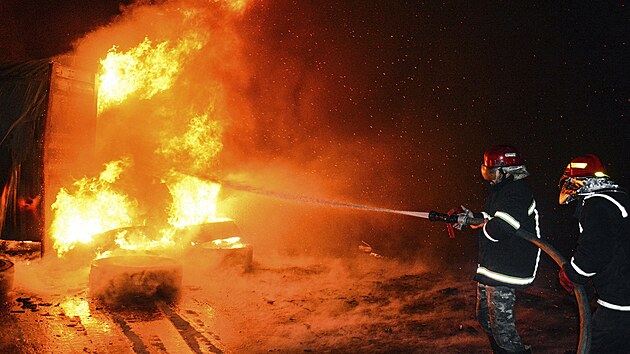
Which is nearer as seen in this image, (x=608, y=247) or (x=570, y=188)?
(x=608, y=247)

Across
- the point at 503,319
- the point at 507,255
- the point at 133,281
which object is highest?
the point at 507,255

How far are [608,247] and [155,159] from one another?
982 centimetres

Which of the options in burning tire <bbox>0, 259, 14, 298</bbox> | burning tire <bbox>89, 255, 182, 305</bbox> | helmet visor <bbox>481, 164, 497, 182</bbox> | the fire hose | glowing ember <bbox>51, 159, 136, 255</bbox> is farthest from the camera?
glowing ember <bbox>51, 159, 136, 255</bbox>

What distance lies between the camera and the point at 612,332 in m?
3.66

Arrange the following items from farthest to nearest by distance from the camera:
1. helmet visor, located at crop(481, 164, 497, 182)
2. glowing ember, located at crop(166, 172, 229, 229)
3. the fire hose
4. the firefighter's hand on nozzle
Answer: glowing ember, located at crop(166, 172, 229, 229) → helmet visor, located at crop(481, 164, 497, 182) → the firefighter's hand on nozzle → the fire hose

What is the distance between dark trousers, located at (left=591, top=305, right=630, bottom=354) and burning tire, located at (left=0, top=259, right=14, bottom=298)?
282 inches

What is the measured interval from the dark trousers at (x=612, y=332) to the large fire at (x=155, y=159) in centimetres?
796

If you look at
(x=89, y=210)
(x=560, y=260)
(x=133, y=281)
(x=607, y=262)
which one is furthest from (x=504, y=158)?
(x=89, y=210)

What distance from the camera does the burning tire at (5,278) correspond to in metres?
6.73

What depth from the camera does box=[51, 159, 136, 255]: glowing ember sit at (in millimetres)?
9352

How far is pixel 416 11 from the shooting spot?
1173cm

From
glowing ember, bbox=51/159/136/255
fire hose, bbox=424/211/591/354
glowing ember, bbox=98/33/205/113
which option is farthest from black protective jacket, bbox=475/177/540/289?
glowing ember, bbox=98/33/205/113

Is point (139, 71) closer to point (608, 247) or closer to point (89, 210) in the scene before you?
point (89, 210)

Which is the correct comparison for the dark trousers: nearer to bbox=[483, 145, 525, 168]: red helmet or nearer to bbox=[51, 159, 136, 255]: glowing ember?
bbox=[483, 145, 525, 168]: red helmet
